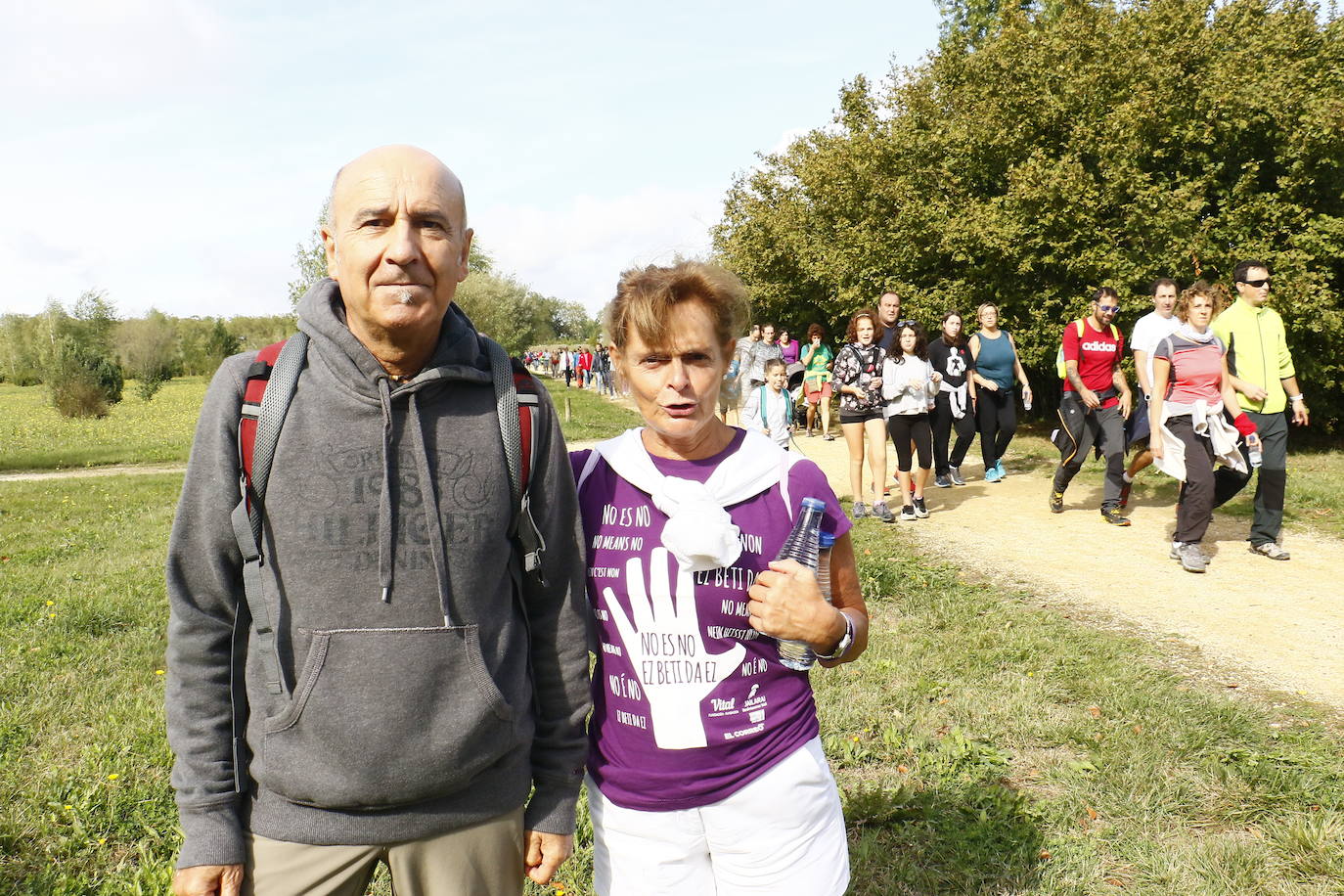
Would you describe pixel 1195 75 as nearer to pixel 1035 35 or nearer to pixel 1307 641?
pixel 1035 35

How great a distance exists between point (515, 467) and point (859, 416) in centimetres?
754

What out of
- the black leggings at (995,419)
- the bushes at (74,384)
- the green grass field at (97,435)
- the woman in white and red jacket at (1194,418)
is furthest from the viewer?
the bushes at (74,384)

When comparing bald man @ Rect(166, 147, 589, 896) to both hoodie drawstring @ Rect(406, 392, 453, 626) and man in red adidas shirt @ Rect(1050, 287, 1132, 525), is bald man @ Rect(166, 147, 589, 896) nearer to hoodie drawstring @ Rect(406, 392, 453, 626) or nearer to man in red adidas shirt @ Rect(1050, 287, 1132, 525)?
hoodie drawstring @ Rect(406, 392, 453, 626)

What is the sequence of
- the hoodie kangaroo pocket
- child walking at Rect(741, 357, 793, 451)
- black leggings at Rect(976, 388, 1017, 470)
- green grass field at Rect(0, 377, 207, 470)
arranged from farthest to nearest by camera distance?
green grass field at Rect(0, 377, 207, 470) → black leggings at Rect(976, 388, 1017, 470) → child walking at Rect(741, 357, 793, 451) → the hoodie kangaroo pocket

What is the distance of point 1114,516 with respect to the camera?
29.8ft

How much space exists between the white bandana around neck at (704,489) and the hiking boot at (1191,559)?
6.27m

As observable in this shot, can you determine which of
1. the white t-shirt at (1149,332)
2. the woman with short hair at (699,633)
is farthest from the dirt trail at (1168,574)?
the woman with short hair at (699,633)

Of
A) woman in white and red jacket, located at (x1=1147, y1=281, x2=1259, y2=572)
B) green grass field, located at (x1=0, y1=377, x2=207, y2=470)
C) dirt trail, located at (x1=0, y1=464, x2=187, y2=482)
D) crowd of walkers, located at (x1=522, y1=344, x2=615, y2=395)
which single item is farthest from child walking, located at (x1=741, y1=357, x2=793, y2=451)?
crowd of walkers, located at (x1=522, y1=344, x2=615, y2=395)

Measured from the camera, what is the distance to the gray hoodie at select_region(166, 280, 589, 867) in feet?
5.74

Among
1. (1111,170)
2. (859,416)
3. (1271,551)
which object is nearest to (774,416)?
(859,416)

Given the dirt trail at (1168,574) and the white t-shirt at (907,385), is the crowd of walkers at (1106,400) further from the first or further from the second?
Answer: the dirt trail at (1168,574)

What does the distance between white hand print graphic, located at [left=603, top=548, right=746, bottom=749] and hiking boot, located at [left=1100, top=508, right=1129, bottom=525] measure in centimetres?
819

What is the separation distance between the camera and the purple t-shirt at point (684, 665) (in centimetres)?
199

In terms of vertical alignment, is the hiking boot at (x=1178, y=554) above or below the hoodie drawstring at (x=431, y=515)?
below
